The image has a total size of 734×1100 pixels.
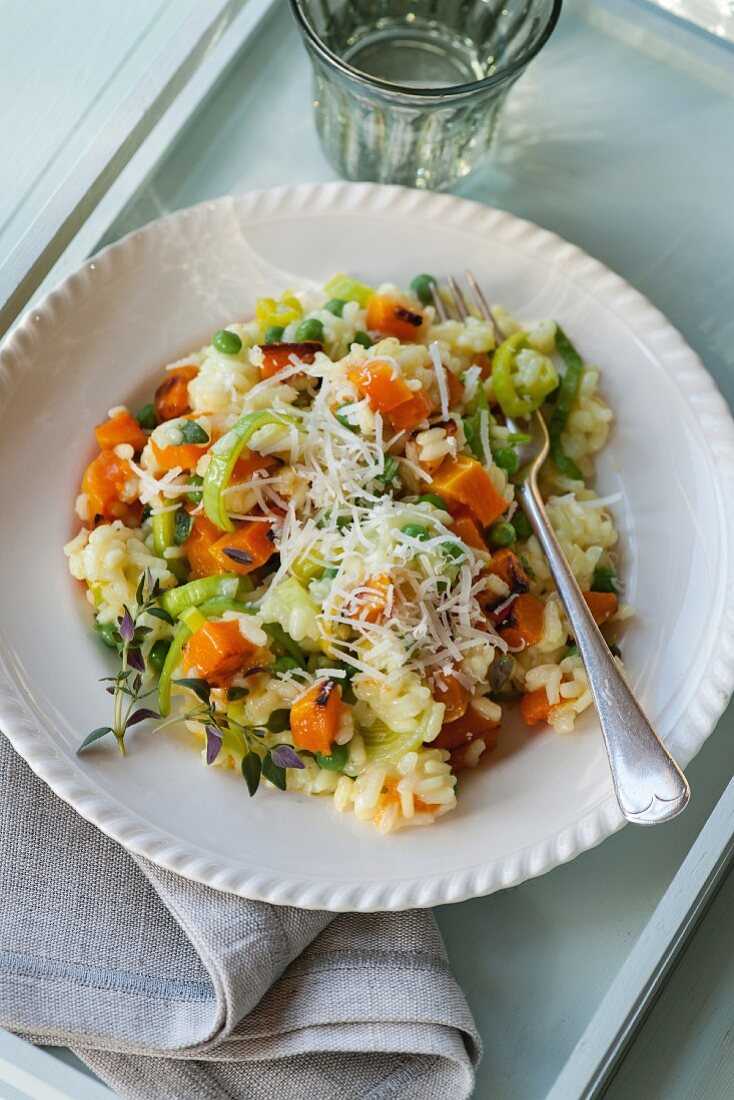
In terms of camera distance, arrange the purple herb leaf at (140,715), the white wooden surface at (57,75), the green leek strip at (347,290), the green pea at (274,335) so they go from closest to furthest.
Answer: the purple herb leaf at (140,715) → the green pea at (274,335) → the green leek strip at (347,290) → the white wooden surface at (57,75)

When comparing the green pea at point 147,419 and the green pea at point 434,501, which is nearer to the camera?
the green pea at point 434,501

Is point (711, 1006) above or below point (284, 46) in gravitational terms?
below

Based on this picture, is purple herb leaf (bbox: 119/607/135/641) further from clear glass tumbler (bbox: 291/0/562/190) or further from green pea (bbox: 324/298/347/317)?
clear glass tumbler (bbox: 291/0/562/190)

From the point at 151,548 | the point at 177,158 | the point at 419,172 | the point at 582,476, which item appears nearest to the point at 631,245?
the point at 419,172

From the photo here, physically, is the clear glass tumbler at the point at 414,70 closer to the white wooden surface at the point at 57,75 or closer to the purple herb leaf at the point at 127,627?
the white wooden surface at the point at 57,75

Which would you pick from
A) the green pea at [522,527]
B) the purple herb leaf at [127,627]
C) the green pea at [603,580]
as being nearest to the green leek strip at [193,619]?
the purple herb leaf at [127,627]

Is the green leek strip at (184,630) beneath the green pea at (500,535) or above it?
above

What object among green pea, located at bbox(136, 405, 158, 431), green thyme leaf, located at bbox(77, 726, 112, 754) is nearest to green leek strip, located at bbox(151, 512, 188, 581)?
green pea, located at bbox(136, 405, 158, 431)

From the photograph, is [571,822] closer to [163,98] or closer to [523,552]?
[523,552]
